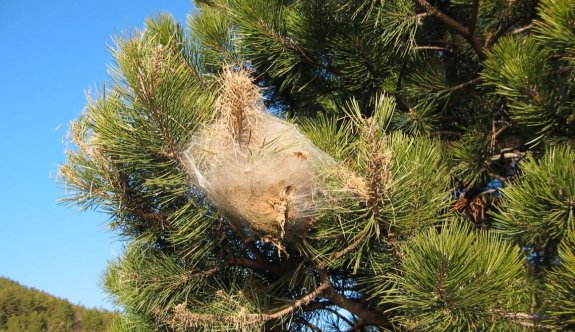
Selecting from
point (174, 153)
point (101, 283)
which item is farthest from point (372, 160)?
point (101, 283)

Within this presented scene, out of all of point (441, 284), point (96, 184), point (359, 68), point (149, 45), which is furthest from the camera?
point (359, 68)

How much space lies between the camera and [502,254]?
4.74ft

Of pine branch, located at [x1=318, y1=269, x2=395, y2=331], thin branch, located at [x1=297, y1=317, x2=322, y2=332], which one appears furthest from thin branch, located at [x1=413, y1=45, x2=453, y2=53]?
thin branch, located at [x1=297, y1=317, x2=322, y2=332]

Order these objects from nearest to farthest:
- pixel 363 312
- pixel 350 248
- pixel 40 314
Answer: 1. pixel 350 248
2. pixel 363 312
3. pixel 40 314

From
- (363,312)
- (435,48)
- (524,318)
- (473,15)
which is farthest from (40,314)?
(524,318)

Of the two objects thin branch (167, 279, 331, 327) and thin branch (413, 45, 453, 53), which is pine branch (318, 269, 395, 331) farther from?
thin branch (413, 45, 453, 53)

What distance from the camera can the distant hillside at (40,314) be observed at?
20.5 feet

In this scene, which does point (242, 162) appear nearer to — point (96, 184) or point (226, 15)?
point (96, 184)

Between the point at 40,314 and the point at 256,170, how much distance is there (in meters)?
5.83

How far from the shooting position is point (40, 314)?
6.45m

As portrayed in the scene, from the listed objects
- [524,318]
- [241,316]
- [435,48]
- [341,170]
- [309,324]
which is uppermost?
[435,48]

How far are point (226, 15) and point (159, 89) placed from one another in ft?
3.16

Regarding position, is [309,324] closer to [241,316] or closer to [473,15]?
[241,316]

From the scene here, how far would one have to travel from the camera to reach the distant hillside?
6254mm
